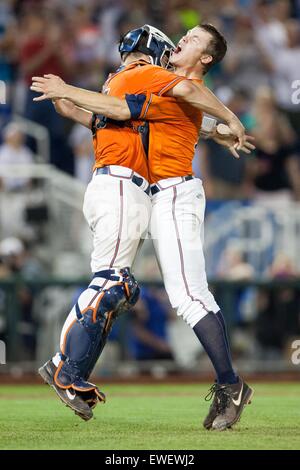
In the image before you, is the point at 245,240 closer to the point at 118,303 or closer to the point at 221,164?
the point at 221,164

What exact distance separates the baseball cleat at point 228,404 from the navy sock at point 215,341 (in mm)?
82

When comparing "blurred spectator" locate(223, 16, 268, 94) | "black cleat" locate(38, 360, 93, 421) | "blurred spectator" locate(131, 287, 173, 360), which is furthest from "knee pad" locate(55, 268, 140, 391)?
"blurred spectator" locate(223, 16, 268, 94)

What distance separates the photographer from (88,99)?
6.59 metres

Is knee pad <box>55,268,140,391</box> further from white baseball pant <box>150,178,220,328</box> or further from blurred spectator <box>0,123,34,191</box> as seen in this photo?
blurred spectator <box>0,123,34,191</box>

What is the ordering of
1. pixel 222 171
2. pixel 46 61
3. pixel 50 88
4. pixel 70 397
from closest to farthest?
pixel 70 397 → pixel 50 88 → pixel 222 171 → pixel 46 61

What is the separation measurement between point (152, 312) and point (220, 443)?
7626mm

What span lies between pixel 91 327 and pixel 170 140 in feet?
4.23

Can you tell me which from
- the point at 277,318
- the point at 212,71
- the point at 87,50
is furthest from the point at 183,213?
the point at 87,50

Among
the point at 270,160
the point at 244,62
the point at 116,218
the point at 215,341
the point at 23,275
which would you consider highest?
the point at 244,62

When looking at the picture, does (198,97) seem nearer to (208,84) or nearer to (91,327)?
(91,327)

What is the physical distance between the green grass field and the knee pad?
0.36 metres

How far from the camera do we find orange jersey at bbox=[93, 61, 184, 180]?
267 inches

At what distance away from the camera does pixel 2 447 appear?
563 cm

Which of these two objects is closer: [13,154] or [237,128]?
[237,128]
